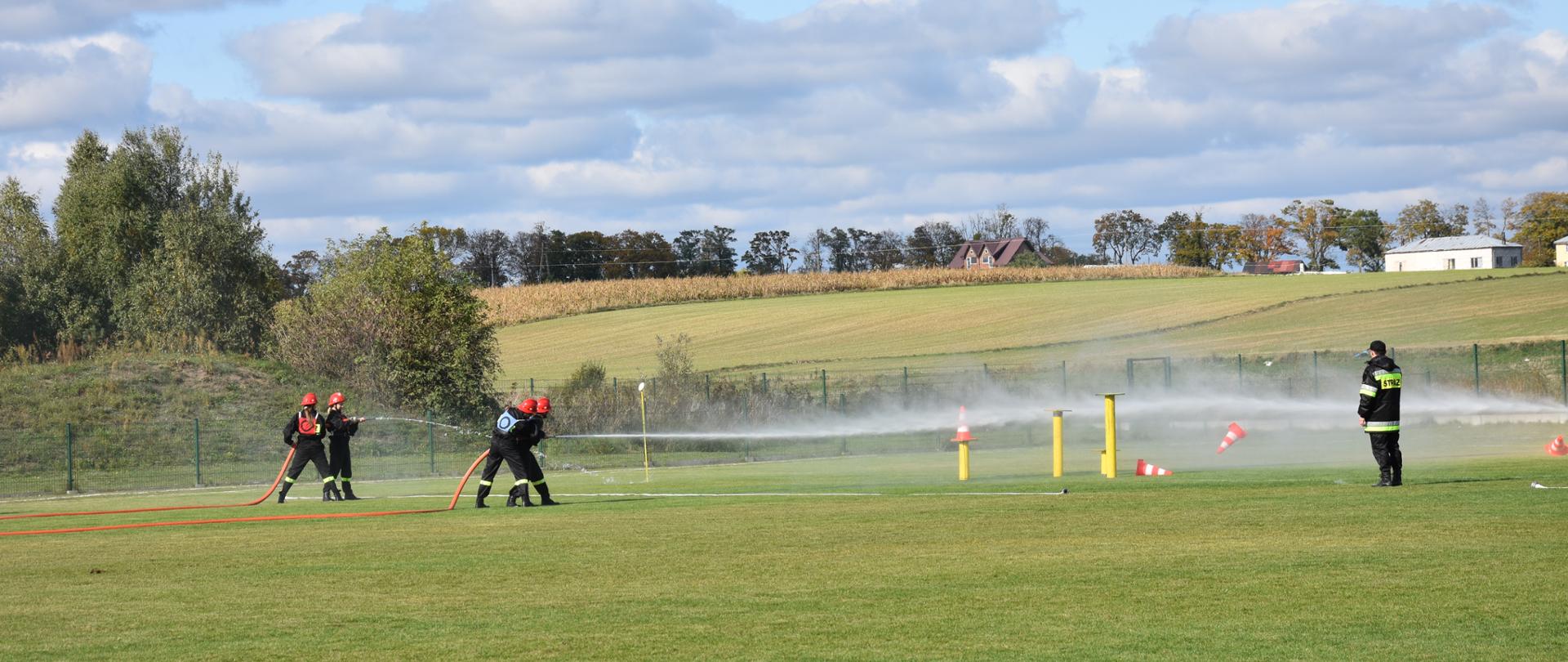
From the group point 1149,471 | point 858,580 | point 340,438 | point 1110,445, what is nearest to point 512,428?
point 340,438

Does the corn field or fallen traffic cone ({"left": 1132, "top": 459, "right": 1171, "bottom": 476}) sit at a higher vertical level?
the corn field

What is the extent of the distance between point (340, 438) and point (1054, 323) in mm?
57463

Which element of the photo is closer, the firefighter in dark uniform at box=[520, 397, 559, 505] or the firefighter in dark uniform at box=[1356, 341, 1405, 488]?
the firefighter in dark uniform at box=[1356, 341, 1405, 488]

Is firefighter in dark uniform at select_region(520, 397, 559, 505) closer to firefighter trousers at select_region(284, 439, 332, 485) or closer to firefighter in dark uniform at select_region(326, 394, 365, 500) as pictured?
firefighter in dark uniform at select_region(326, 394, 365, 500)

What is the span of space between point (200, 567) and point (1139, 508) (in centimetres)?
1044

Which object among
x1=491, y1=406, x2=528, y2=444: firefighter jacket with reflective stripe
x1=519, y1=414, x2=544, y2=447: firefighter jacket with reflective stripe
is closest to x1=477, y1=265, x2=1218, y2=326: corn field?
x1=519, y1=414, x2=544, y2=447: firefighter jacket with reflective stripe

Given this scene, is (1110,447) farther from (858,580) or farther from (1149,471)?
(858,580)

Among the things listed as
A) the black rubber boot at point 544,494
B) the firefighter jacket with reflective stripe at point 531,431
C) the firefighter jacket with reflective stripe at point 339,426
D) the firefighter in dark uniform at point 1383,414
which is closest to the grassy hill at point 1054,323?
the firefighter jacket with reflective stripe at point 339,426

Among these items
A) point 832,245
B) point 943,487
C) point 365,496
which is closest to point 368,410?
point 365,496

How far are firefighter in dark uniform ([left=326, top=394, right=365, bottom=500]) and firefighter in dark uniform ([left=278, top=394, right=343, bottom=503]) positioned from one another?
14 cm

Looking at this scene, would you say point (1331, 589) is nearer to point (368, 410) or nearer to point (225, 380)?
point (368, 410)

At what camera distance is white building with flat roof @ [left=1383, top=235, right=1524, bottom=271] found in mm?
142312

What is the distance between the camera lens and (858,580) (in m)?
12.3

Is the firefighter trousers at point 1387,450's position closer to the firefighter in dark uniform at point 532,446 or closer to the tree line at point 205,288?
the firefighter in dark uniform at point 532,446
